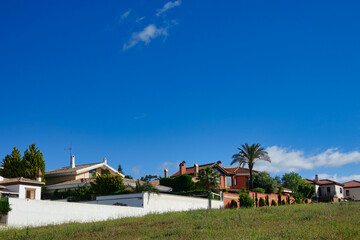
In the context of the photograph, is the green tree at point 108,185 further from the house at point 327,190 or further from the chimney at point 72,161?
the house at point 327,190

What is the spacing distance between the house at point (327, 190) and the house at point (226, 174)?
99.3ft

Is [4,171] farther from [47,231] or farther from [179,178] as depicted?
[47,231]

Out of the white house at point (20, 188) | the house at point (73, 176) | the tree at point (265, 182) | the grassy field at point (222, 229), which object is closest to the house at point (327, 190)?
the tree at point (265, 182)

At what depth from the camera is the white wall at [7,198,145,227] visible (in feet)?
97.0

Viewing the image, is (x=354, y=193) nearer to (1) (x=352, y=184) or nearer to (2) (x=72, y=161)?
(1) (x=352, y=184)

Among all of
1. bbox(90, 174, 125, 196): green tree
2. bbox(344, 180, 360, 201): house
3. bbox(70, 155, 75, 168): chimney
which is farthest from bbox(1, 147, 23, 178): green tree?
bbox(344, 180, 360, 201): house

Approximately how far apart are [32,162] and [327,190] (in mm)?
69873

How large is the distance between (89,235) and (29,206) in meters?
9.20

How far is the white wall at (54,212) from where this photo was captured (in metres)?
29.6

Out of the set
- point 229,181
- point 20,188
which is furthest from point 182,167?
point 20,188

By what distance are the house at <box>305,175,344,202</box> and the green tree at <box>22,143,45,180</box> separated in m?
63.9

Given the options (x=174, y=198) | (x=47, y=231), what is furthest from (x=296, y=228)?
(x=174, y=198)

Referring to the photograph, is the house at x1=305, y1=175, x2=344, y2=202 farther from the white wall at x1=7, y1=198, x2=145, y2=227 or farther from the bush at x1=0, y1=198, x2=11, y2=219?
the bush at x1=0, y1=198, x2=11, y2=219

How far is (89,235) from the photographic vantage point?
23.5m
